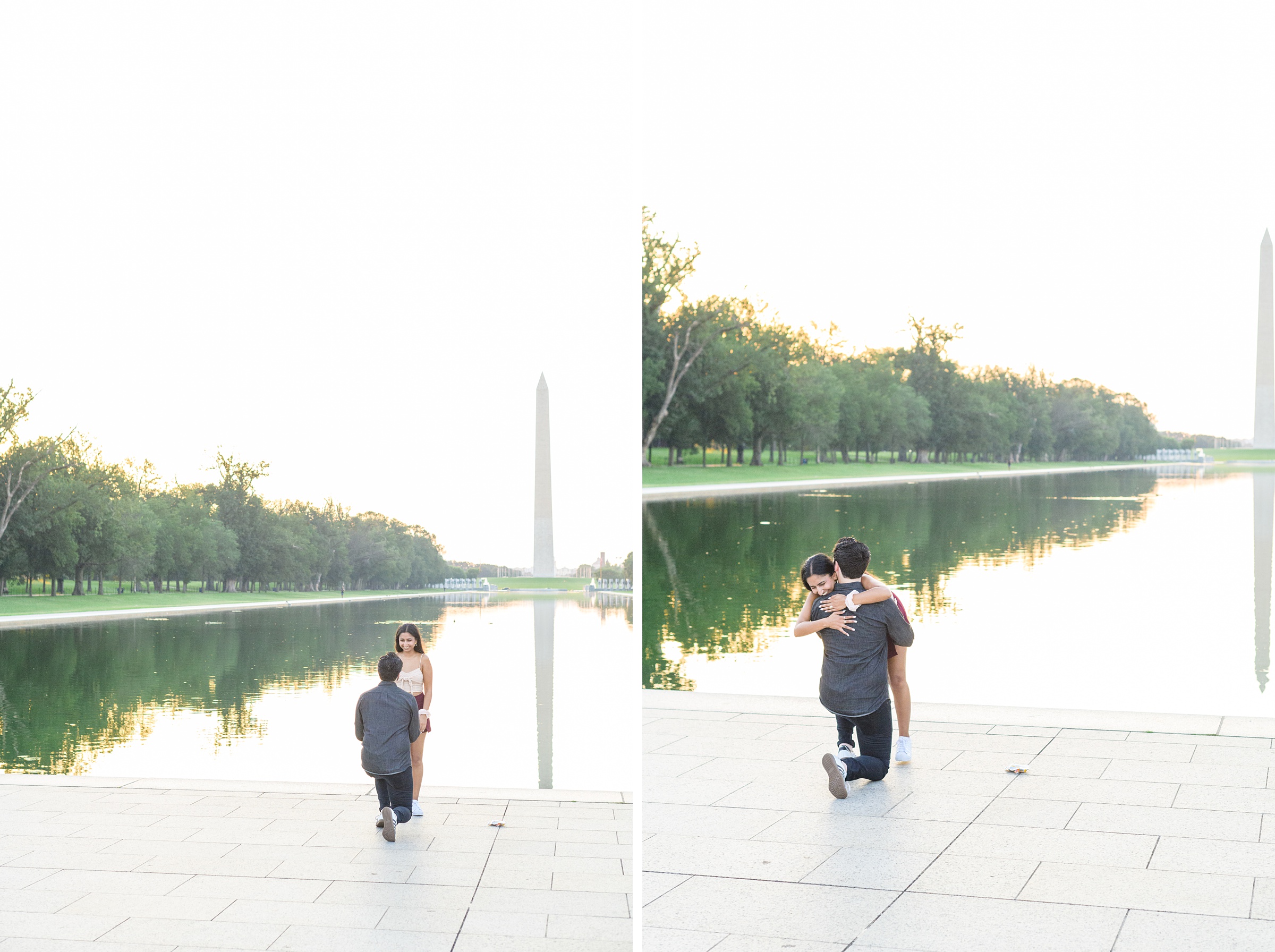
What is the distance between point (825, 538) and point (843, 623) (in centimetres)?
2776

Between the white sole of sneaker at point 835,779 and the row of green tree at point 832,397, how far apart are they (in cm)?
1512

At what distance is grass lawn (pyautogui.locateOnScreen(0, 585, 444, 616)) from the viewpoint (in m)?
24.8

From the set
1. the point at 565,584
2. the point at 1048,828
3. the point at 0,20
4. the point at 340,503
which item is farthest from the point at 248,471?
the point at 1048,828

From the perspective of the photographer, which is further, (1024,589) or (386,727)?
(1024,589)

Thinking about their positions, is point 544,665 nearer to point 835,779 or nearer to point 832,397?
point 832,397

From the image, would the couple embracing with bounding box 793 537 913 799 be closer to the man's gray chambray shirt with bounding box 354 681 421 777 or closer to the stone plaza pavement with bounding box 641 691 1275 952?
the stone plaza pavement with bounding box 641 691 1275 952

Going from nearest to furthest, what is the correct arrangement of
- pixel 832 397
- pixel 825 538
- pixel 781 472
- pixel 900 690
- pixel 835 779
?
pixel 835 779 → pixel 900 690 → pixel 832 397 → pixel 825 538 → pixel 781 472

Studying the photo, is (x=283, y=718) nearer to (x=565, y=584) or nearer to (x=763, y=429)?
(x=565, y=584)

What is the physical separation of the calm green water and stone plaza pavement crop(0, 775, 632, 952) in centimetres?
792

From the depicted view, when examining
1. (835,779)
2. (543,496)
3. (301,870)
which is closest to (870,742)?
(835,779)

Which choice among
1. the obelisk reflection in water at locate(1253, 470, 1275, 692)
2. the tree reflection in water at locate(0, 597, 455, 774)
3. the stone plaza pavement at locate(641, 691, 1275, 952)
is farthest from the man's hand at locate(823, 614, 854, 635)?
the tree reflection in water at locate(0, 597, 455, 774)

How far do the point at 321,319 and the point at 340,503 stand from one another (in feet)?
17.9

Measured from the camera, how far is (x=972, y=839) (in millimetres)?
5227

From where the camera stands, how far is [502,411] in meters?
35.5
